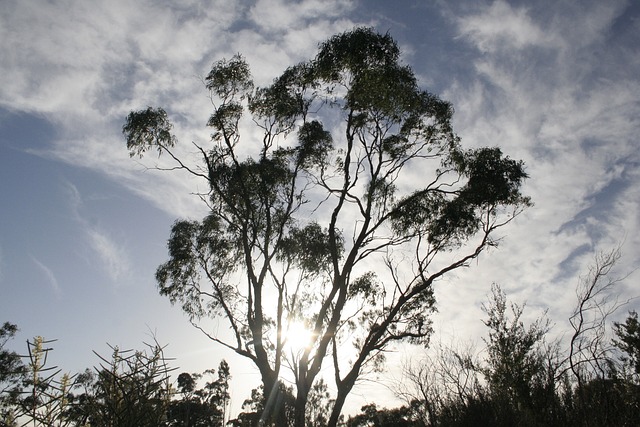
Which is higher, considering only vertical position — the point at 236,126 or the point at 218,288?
the point at 236,126

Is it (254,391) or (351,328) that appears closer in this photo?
(351,328)

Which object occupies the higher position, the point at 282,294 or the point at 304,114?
the point at 304,114

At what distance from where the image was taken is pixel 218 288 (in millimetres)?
15211

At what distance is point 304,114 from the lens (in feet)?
45.8

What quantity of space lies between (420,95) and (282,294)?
8.16 meters

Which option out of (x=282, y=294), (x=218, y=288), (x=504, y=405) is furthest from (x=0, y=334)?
(x=504, y=405)

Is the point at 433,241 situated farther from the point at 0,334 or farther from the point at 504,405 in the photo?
the point at 0,334

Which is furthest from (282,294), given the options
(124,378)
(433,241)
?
(124,378)

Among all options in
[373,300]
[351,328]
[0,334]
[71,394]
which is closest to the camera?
[71,394]

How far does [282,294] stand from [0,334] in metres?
23.5

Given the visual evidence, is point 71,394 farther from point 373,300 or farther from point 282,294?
point 373,300

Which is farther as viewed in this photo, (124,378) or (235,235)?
(235,235)

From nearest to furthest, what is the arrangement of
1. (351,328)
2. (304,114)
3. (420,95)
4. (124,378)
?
(124,378), (420,95), (304,114), (351,328)

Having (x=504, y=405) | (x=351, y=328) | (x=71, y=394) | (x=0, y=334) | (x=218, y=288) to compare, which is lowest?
(x=71, y=394)
